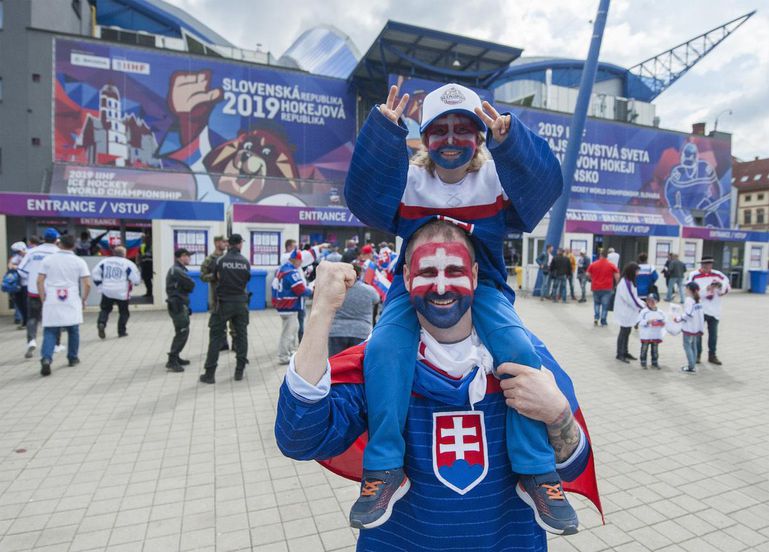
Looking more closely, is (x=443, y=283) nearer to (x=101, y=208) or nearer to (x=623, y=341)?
(x=623, y=341)

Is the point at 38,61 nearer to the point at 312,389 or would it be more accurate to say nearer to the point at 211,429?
the point at 211,429

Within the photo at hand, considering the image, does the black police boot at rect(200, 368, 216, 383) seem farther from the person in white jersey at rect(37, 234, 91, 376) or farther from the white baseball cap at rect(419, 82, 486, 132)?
the white baseball cap at rect(419, 82, 486, 132)

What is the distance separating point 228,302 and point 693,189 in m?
32.1

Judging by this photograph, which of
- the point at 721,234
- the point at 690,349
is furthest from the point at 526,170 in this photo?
the point at 721,234

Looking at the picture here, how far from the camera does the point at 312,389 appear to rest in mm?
1373

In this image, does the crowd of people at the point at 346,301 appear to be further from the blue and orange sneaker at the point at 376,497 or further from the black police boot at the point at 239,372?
the blue and orange sneaker at the point at 376,497

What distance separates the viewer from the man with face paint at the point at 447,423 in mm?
1468

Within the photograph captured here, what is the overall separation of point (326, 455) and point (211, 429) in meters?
3.96

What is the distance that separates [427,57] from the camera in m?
23.0

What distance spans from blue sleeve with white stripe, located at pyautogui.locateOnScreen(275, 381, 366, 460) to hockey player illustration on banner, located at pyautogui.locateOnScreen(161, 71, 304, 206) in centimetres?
1899

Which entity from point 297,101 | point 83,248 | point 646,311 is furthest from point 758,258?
point 83,248

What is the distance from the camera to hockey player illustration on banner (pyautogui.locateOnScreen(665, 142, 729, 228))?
93.7ft

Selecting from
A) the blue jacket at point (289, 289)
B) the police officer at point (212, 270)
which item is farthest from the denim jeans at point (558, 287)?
the police officer at point (212, 270)

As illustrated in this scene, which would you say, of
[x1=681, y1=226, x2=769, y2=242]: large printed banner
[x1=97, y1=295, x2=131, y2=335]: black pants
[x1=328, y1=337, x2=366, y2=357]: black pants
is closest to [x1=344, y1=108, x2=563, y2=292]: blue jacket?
[x1=328, y1=337, x2=366, y2=357]: black pants
